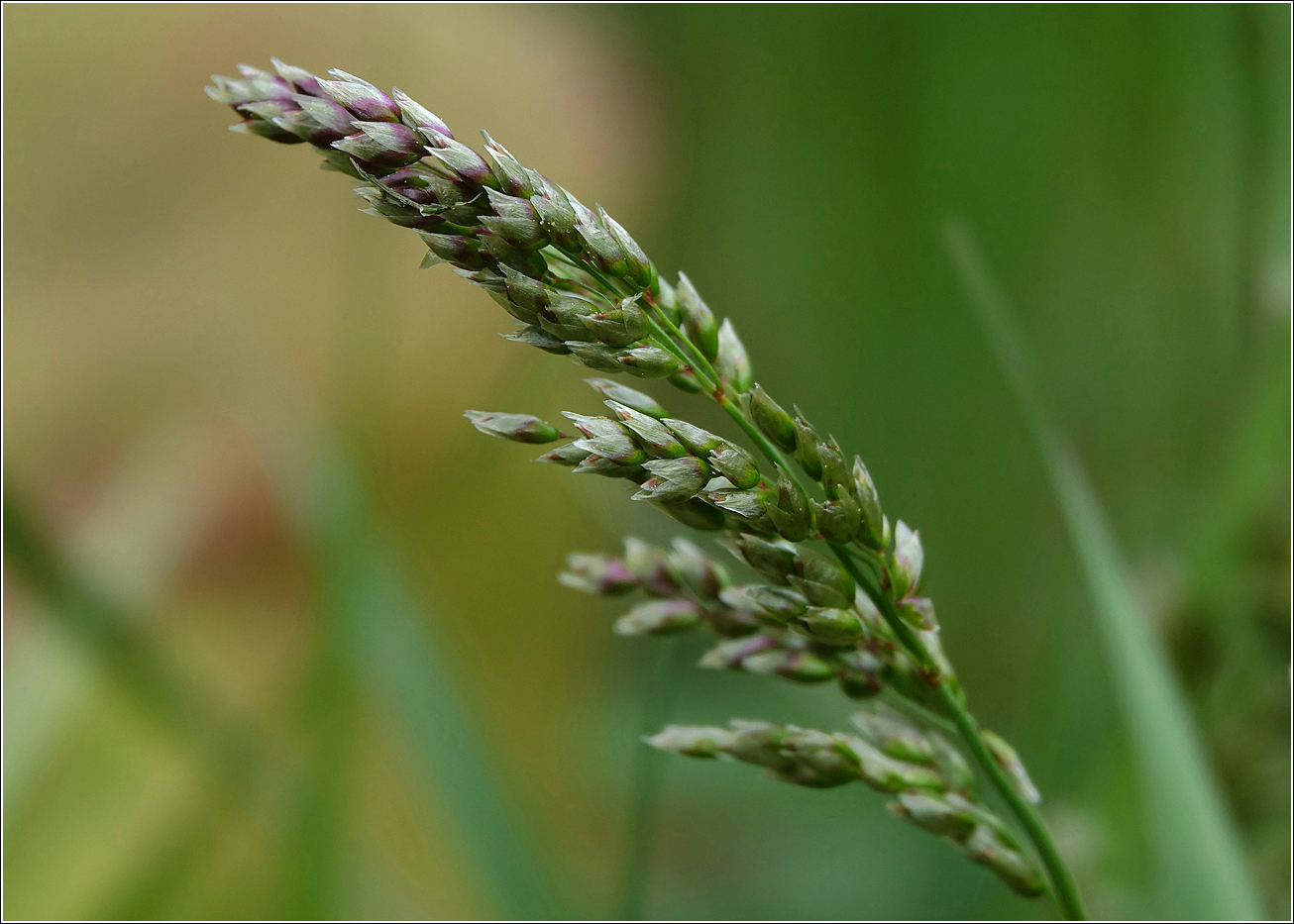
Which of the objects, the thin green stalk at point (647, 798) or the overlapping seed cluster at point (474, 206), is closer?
the overlapping seed cluster at point (474, 206)

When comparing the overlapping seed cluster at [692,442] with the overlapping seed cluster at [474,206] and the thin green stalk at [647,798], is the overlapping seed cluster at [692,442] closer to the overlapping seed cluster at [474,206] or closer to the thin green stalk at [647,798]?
the overlapping seed cluster at [474,206]

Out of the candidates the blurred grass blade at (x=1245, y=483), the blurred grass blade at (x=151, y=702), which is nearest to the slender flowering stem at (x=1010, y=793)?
the blurred grass blade at (x=1245, y=483)

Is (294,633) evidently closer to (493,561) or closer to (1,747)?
(493,561)

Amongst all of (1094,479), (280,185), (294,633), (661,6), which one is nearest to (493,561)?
(294,633)

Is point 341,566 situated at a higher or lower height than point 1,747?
higher

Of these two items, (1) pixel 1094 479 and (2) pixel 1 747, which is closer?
(2) pixel 1 747

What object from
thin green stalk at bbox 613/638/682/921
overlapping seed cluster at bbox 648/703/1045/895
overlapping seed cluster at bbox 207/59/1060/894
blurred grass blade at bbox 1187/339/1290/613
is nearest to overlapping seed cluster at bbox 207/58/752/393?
overlapping seed cluster at bbox 207/59/1060/894

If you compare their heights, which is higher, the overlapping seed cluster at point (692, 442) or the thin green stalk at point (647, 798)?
the overlapping seed cluster at point (692, 442)
